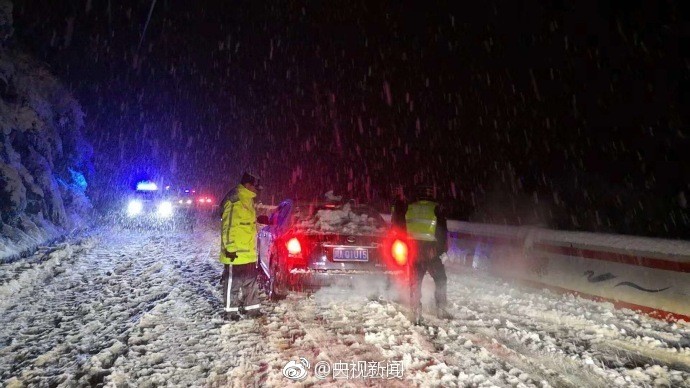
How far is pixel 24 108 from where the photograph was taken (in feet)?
62.8

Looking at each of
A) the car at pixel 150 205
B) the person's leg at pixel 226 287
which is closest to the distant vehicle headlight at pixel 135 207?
the car at pixel 150 205

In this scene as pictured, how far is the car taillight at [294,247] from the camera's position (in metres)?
6.80

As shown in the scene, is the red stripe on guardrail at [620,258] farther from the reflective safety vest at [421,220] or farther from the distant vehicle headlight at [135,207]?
the distant vehicle headlight at [135,207]

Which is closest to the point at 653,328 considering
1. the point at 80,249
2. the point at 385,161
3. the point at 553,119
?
the point at 80,249

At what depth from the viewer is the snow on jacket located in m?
6.22

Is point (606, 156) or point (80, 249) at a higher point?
point (606, 156)

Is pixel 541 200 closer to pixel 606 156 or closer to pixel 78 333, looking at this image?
pixel 606 156

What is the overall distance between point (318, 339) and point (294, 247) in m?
1.79

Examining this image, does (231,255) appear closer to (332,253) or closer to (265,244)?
(332,253)

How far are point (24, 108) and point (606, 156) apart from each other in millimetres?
36800

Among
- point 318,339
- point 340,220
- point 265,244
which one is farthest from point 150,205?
point 318,339

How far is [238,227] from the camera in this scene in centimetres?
625

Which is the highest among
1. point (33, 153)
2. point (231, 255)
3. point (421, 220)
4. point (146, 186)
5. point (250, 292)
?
point (33, 153)

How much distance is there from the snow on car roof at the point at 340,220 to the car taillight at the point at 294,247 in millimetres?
238
